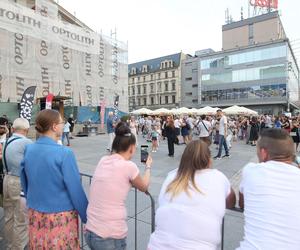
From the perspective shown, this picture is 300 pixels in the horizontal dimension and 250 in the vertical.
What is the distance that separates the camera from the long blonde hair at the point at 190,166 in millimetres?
2037

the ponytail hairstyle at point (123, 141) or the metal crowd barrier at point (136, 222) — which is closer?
the ponytail hairstyle at point (123, 141)

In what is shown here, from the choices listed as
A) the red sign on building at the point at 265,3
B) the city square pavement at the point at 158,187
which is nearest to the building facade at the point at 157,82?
the red sign on building at the point at 265,3

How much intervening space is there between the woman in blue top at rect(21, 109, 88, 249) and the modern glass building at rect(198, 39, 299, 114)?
2212 inches

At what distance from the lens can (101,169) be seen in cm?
245

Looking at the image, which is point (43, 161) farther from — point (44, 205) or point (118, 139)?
point (118, 139)

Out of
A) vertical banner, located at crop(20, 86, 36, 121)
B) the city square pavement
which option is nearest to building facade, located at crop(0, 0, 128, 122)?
vertical banner, located at crop(20, 86, 36, 121)

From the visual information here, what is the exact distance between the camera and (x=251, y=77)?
190 ft

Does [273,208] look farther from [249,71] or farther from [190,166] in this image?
[249,71]

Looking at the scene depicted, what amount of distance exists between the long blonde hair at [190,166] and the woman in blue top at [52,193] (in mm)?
838

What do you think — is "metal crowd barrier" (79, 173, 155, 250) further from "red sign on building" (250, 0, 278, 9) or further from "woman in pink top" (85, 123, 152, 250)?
"red sign on building" (250, 0, 278, 9)

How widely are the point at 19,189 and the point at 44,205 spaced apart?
129 cm

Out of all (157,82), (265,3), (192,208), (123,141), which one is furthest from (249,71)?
(192,208)

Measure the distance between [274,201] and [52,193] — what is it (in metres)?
1.68

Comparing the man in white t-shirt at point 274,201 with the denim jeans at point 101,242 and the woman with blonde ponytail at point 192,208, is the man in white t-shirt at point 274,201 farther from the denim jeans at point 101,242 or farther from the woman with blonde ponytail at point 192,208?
the denim jeans at point 101,242
